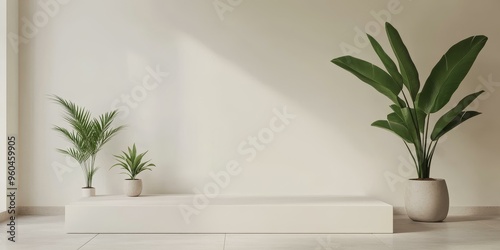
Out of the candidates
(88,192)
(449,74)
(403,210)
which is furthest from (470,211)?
(88,192)

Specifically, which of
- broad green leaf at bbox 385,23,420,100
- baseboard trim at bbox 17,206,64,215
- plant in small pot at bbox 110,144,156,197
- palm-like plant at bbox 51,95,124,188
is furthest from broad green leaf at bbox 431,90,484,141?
baseboard trim at bbox 17,206,64,215

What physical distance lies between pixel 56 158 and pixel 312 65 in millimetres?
2354

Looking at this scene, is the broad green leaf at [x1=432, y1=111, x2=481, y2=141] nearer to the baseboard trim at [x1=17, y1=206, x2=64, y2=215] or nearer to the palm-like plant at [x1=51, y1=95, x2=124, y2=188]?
the palm-like plant at [x1=51, y1=95, x2=124, y2=188]

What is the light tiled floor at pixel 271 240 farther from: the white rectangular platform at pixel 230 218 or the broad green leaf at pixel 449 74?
the broad green leaf at pixel 449 74

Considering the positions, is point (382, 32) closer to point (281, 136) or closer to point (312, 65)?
point (312, 65)

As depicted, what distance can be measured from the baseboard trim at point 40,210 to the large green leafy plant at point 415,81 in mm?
2661

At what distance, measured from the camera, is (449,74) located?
4.64 meters

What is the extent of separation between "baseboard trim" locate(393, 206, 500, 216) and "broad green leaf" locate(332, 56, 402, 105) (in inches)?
45.3

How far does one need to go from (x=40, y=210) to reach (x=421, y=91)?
3.33 meters

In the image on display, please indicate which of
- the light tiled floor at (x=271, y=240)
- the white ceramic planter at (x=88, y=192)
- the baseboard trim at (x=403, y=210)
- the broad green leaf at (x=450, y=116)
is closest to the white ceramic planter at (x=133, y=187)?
the white ceramic planter at (x=88, y=192)

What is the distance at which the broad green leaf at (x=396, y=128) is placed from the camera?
15.4ft

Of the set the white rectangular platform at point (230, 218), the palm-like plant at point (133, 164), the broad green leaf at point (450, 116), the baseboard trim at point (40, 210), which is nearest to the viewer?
the white rectangular platform at point (230, 218)

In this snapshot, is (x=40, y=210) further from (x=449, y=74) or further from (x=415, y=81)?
(x=449, y=74)

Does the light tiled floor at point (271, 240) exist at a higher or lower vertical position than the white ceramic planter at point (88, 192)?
lower
